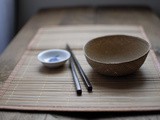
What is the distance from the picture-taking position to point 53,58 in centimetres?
103

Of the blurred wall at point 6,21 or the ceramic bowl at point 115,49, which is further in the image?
the blurred wall at point 6,21

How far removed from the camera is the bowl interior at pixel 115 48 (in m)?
0.98

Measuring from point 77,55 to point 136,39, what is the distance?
236 millimetres

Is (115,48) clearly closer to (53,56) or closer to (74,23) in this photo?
(53,56)

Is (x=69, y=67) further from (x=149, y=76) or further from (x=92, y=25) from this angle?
(x=92, y=25)

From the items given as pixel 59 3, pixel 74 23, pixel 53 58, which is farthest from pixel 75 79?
pixel 59 3

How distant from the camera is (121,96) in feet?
2.57

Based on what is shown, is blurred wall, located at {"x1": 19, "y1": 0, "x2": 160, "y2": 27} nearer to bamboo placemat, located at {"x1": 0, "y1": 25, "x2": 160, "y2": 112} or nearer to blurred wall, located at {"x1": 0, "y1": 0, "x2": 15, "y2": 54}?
blurred wall, located at {"x1": 0, "y1": 0, "x2": 15, "y2": 54}

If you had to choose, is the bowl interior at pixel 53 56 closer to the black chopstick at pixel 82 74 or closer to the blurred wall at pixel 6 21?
the black chopstick at pixel 82 74

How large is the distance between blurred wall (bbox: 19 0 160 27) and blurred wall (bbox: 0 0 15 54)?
0.12 m

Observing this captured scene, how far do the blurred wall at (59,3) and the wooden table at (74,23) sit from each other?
0.27 ft

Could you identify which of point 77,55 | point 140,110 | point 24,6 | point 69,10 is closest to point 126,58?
point 77,55

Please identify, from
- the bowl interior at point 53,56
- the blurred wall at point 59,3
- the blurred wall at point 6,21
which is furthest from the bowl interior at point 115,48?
the blurred wall at point 59,3

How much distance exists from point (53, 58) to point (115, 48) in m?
0.23
